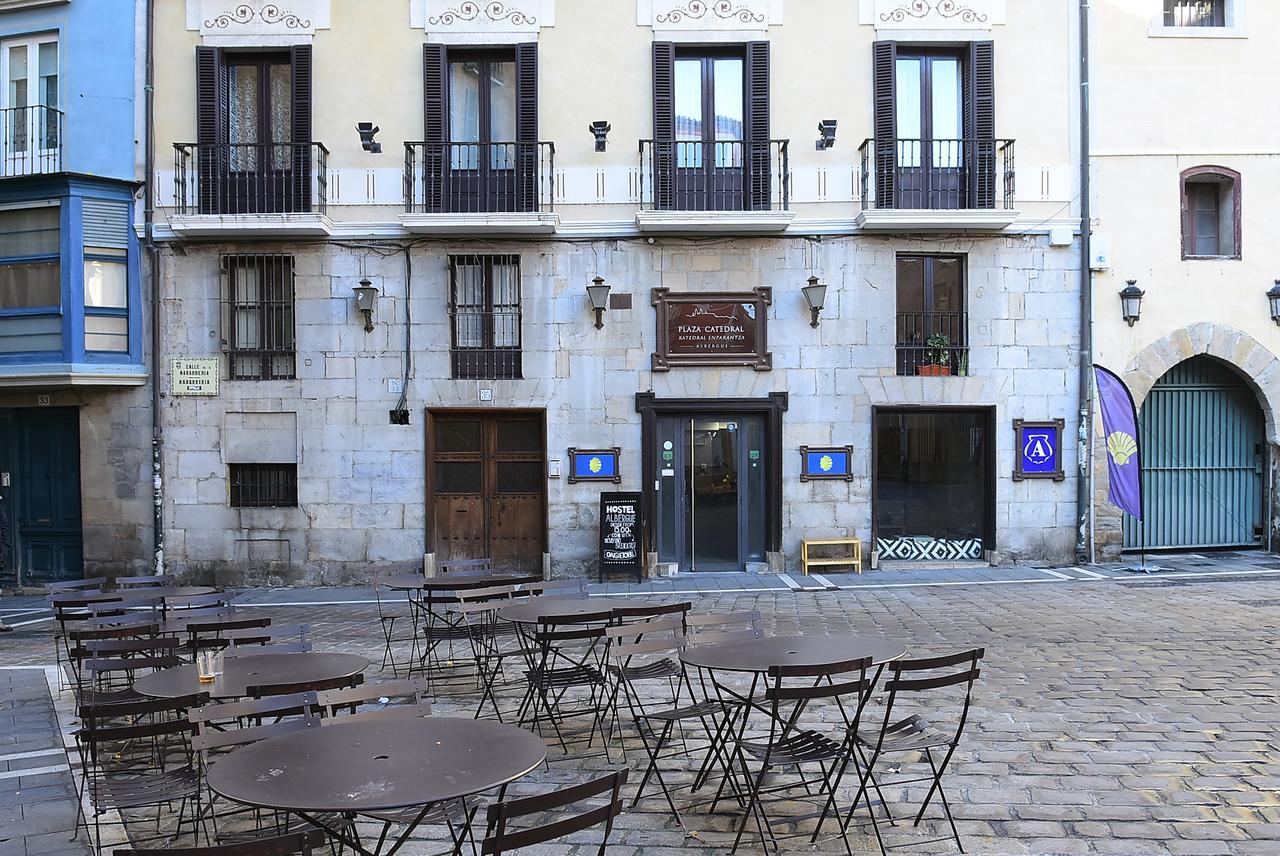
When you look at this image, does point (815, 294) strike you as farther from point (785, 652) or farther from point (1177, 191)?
point (785, 652)

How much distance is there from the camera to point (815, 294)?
46.6 feet

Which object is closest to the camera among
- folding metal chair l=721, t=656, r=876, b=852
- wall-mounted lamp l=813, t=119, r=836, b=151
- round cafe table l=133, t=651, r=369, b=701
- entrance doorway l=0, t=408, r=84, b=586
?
folding metal chair l=721, t=656, r=876, b=852

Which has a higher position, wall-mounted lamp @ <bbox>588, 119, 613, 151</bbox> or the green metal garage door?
wall-mounted lamp @ <bbox>588, 119, 613, 151</bbox>

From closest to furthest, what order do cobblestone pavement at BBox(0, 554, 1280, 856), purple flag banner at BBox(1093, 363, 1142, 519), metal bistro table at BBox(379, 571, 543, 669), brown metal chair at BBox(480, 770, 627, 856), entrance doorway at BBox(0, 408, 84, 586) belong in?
1. brown metal chair at BBox(480, 770, 627, 856)
2. cobblestone pavement at BBox(0, 554, 1280, 856)
3. metal bistro table at BBox(379, 571, 543, 669)
4. purple flag banner at BBox(1093, 363, 1142, 519)
5. entrance doorway at BBox(0, 408, 84, 586)

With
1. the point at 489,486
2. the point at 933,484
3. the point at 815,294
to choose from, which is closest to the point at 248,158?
the point at 489,486

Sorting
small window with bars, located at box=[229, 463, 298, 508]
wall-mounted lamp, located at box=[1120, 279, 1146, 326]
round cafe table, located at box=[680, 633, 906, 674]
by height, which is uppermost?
wall-mounted lamp, located at box=[1120, 279, 1146, 326]

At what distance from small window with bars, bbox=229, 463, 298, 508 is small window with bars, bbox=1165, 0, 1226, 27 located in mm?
15195

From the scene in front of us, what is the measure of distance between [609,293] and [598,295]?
0.84ft

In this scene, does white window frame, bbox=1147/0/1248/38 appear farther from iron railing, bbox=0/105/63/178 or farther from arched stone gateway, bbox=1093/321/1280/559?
iron railing, bbox=0/105/63/178

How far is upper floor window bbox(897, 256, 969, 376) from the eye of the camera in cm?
1466

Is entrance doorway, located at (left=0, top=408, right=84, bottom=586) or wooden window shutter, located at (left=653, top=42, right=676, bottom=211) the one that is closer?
wooden window shutter, located at (left=653, top=42, right=676, bottom=211)

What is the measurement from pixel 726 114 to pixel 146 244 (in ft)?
29.3

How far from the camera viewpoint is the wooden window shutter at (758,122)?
1452cm

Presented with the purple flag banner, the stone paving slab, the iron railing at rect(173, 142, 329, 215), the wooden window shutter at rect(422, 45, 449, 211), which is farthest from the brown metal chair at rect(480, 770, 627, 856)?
the purple flag banner
